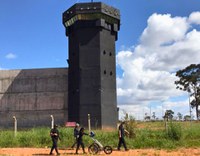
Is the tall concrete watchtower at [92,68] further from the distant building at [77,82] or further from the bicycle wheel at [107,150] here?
the bicycle wheel at [107,150]

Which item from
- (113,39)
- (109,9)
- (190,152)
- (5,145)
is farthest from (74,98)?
(190,152)

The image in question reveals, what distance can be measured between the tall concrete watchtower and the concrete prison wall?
1.42m

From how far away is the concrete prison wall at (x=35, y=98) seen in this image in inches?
1563

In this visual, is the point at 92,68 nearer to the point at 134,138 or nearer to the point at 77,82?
the point at 77,82

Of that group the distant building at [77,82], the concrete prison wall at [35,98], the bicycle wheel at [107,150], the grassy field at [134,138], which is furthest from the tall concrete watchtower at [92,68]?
the bicycle wheel at [107,150]

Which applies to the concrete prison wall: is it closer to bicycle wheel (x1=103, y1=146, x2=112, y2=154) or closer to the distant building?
the distant building

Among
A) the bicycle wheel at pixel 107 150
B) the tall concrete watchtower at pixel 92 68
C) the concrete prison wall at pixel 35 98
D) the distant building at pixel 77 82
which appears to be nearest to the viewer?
A: the bicycle wheel at pixel 107 150

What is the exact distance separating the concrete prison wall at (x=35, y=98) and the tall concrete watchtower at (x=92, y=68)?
4.67ft

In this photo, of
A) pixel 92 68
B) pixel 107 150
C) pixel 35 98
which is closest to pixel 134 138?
pixel 107 150

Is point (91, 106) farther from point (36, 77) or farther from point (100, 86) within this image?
point (36, 77)

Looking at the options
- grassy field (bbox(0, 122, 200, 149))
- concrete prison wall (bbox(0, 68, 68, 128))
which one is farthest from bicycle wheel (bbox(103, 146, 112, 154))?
concrete prison wall (bbox(0, 68, 68, 128))

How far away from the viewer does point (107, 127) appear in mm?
37625

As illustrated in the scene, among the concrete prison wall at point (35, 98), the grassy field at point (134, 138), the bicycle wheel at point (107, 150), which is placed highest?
the concrete prison wall at point (35, 98)

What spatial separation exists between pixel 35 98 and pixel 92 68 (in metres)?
A: 7.41
